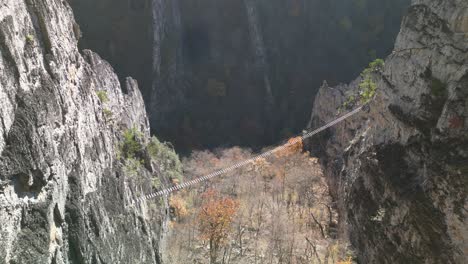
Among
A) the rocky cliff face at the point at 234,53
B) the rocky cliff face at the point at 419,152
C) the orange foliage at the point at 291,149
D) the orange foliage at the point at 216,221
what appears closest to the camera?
the rocky cliff face at the point at 419,152

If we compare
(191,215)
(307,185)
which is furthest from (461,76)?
(307,185)

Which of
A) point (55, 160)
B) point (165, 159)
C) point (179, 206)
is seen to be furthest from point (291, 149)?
point (55, 160)

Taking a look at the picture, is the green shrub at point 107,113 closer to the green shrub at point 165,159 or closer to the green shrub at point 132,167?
the green shrub at point 132,167

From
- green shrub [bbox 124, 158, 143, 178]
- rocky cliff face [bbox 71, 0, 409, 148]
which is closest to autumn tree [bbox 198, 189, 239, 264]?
green shrub [bbox 124, 158, 143, 178]

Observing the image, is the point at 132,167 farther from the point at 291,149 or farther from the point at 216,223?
the point at 291,149

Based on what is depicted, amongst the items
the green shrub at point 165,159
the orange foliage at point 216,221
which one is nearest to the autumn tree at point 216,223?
the orange foliage at point 216,221

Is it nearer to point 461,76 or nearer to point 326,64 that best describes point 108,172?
point 461,76
